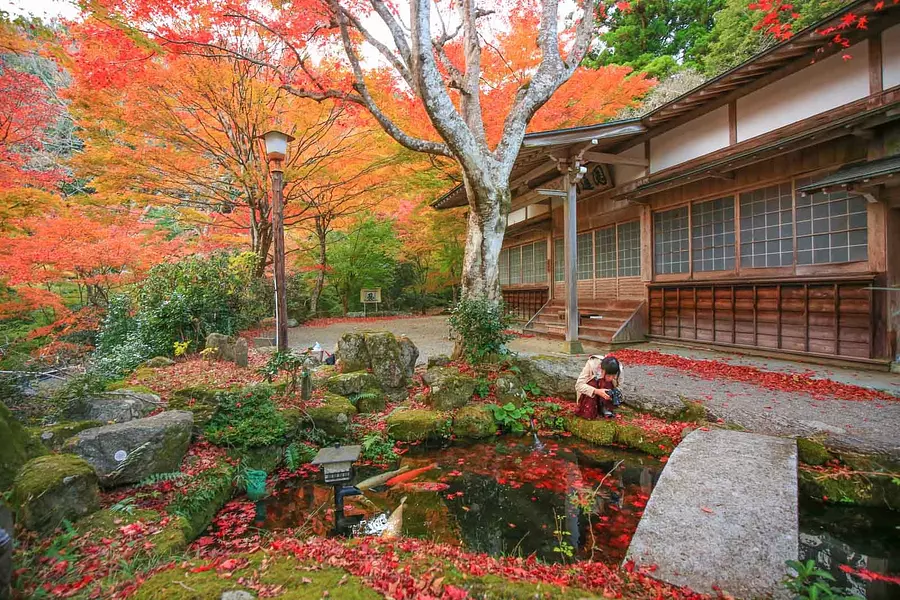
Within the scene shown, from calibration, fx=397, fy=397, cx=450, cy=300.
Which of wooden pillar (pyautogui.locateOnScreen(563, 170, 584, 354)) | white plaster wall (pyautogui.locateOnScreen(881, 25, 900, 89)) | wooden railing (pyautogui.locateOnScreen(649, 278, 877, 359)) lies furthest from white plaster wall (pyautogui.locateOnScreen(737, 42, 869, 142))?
wooden pillar (pyautogui.locateOnScreen(563, 170, 584, 354))

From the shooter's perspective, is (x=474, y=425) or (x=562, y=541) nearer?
(x=562, y=541)

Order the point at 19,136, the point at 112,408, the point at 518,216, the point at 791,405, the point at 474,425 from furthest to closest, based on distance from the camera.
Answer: the point at 518,216, the point at 19,136, the point at 474,425, the point at 791,405, the point at 112,408

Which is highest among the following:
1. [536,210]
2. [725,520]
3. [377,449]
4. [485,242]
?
[536,210]

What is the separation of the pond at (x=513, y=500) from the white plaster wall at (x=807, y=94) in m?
6.47

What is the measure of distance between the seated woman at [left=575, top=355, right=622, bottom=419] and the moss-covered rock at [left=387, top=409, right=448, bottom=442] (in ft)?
6.33

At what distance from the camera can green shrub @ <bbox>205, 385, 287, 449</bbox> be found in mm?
4539

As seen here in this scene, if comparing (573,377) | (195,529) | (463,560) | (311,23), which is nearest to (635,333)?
(573,377)

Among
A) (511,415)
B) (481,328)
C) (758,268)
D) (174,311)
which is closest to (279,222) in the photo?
(481,328)

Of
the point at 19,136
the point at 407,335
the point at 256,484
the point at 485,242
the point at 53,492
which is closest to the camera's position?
the point at 53,492

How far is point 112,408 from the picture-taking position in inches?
184

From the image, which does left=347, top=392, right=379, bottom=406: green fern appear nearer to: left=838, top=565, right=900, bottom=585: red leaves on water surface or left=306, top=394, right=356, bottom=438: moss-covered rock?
left=306, top=394, right=356, bottom=438: moss-covered rock

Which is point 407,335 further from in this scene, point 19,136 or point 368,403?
point 19,136

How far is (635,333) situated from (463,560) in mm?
8225

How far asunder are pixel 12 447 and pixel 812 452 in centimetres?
699
